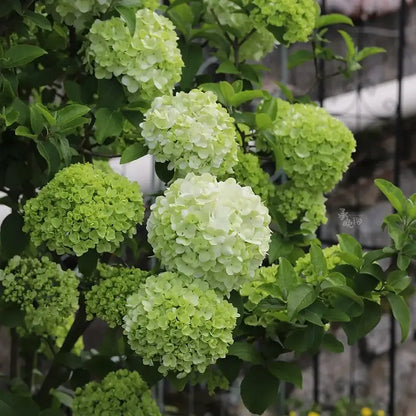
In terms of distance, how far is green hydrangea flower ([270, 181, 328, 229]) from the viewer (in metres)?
1.51

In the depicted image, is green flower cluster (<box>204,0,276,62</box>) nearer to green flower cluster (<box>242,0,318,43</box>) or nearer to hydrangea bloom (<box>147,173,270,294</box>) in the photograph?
green flower cluster (<box>242,0,318,43</box>)

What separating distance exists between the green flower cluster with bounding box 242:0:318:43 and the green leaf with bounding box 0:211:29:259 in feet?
1.75

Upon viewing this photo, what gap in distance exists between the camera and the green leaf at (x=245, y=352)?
1420mm

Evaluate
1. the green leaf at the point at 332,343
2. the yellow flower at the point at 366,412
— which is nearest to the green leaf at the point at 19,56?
the green leaf at the point at 332,343

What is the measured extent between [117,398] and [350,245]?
51 cm

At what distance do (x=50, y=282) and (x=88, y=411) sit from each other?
287mm

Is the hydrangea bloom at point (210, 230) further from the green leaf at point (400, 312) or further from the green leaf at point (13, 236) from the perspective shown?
the green leaf at point (13, 236)

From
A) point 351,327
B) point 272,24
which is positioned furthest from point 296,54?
point 351,327

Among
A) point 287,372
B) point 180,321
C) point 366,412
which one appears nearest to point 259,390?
point 287,372

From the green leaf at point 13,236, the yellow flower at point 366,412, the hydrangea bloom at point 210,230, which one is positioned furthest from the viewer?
the yellow flower at point 366,412

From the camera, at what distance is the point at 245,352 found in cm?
143

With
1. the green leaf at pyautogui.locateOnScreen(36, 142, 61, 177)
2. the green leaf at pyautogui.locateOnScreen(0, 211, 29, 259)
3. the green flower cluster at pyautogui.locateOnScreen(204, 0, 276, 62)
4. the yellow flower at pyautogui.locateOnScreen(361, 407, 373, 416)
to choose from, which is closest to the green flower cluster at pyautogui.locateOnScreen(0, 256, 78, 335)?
the green leaf at pyautogui.locateOnScreen(0, 211, 29, 259)

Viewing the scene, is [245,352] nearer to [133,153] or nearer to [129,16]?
[133,153]

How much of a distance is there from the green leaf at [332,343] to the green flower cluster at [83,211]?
367mm
